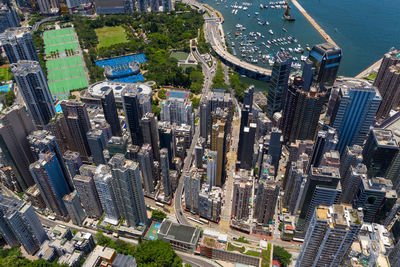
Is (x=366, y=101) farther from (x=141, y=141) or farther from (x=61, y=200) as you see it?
(x=61, y=200)

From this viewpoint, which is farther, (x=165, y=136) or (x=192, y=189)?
(x=165, y=136)

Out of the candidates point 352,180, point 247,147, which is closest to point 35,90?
point 247,147

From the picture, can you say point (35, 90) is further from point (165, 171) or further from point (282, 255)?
point (282, 255)

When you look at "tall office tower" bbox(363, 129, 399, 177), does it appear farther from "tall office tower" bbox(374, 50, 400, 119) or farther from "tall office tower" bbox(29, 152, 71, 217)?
"tall office tower" bbox(29, 152, 71, 217)

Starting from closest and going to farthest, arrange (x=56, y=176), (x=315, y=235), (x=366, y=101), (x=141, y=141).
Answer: (x=315, y=235), (x=56, y=176), (x=366, y=101), (x=141, y=141)

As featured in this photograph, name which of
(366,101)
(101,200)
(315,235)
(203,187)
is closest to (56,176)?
(101,200)
